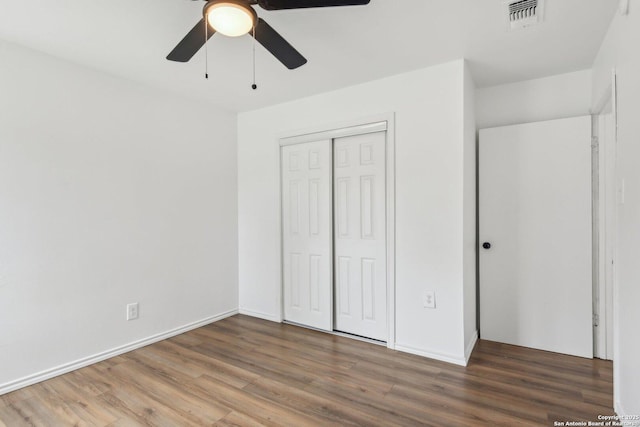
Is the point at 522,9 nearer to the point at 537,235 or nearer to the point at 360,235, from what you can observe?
the point at 537,235

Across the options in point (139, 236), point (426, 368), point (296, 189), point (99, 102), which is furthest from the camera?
point (296, 189)

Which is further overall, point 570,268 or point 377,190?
point 377,190

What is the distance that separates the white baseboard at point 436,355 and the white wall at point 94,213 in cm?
211

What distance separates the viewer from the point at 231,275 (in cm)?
387

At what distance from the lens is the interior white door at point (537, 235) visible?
107 inches

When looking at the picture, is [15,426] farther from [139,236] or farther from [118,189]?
[118,189]

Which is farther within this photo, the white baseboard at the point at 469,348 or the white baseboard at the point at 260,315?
the white baseboard at the point at 260,315

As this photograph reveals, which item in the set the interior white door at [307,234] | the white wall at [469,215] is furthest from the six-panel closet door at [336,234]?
the white wall at [469,215]

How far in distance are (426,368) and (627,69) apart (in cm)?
224

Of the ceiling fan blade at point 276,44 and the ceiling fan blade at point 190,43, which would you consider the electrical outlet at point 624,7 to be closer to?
the ceiling fan blade at point 276,44

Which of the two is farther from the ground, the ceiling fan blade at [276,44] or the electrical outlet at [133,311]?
the ceiling fan blade at [276,44]

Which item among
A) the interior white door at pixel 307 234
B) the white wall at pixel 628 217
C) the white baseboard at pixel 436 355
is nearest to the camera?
the white wall at pixel 628 217

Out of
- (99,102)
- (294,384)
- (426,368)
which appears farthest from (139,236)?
(426,368)

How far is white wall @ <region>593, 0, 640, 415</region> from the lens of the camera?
155 centimetres
